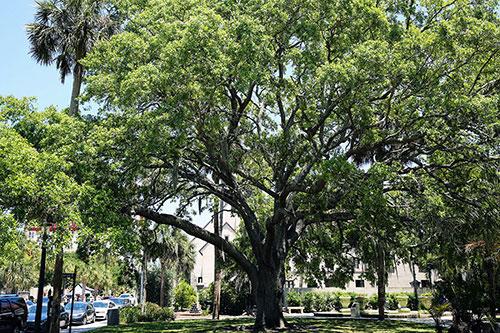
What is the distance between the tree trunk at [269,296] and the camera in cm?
1830

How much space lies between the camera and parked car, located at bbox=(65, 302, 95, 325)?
29969 millimetres

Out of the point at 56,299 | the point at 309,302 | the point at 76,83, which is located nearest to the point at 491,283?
the point at 56,299

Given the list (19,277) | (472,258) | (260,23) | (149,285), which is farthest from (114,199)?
(19,277)

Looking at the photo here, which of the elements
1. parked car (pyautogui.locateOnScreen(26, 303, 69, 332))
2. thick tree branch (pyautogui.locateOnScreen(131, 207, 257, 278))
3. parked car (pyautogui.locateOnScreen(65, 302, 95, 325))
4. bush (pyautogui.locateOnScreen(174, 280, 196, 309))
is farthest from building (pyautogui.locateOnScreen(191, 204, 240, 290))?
thick tree branch (pyautogui.locateOnScreen(131, 207, 257, 278))

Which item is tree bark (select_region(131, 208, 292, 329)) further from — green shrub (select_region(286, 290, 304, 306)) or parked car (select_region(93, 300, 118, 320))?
green shrub (select_region(286, 290, 304, 306))

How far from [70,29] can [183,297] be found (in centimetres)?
3188

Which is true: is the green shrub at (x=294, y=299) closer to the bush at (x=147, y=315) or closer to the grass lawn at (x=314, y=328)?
the bush at (x=147, y=315)

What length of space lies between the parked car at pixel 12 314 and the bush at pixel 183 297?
84.7ft

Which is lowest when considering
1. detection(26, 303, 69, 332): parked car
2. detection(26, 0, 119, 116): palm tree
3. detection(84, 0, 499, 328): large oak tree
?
detection(26, 303, 69, 332): parked car

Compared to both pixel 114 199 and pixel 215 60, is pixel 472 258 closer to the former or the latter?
pixel 215 60

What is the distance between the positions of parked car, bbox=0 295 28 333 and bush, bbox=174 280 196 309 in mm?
25814

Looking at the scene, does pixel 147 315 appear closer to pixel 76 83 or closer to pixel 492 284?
pixel 76 83

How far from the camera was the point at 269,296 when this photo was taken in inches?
729

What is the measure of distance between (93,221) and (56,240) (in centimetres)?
119
